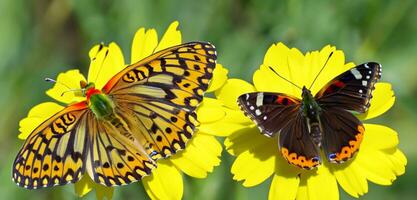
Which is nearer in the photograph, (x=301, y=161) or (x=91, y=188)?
(x=301, y=161)

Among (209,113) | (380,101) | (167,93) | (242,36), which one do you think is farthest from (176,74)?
(242,36)

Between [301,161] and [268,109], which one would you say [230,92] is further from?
[301,161]

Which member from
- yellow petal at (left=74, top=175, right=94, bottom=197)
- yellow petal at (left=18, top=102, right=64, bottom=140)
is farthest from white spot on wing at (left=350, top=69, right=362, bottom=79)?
yellow petal at (left=18, top=102, right=64, bottom=140)

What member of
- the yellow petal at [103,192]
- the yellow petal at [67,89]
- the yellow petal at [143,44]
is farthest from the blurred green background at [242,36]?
the yellow petal at [103,192]

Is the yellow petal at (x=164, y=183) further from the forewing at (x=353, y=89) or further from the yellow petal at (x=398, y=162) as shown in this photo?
the yellow petal at (x=398, y=162)

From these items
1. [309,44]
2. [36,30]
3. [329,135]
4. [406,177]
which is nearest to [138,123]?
[329,135]

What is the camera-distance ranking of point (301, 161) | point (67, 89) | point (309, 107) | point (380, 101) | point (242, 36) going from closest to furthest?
point (301, 161)
point (309, 107)
point (380, 101)
point (67, 89)
point (242, 36)
